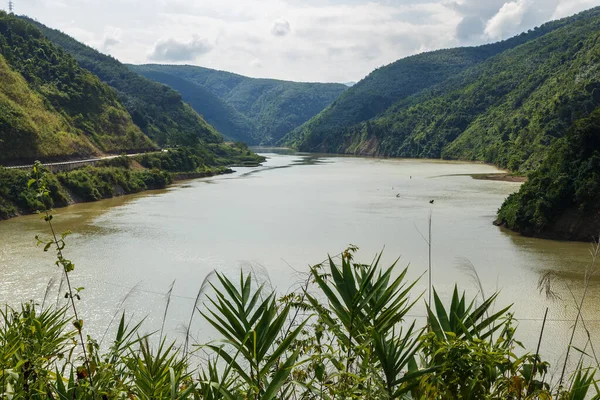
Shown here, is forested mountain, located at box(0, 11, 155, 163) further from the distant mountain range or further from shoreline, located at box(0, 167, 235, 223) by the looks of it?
shoreline, located at box(0, 167, 235, 223)

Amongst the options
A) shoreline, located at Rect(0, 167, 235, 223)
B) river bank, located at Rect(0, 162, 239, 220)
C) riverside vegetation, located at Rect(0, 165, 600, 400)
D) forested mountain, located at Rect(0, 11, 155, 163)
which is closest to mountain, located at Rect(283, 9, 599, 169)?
shoreline, located at Rect(0, 167, 235, 223)

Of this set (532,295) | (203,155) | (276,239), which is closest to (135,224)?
(276,239)

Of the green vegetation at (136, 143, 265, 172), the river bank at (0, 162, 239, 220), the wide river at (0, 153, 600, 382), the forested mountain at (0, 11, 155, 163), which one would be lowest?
the wide river at (0, 153, 600, 382)

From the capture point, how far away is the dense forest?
26.3m

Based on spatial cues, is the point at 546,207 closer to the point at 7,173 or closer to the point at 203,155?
the point at 7,173

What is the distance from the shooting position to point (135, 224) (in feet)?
100.0

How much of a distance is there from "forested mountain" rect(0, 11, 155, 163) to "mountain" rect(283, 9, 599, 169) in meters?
44.5

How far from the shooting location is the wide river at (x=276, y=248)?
15.5 metres

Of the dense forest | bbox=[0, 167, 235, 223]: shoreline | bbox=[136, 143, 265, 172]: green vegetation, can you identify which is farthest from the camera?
bbox=[136, 143, 265, 172]: green vegetation

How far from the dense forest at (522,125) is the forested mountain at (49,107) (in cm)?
3540

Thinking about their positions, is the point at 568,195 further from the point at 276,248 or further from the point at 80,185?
the point at 80,185

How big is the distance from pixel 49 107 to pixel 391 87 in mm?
112705

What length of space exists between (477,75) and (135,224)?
101 m

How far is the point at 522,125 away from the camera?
72125 mm
